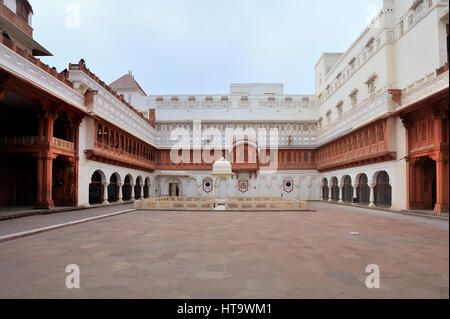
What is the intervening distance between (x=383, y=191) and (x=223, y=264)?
23.1 m

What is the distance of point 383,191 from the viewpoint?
23.7 meters

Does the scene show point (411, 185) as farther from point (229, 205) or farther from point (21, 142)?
point (21, 142)

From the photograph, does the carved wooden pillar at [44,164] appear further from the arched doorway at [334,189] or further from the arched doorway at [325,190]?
the arched doorway at [325,190]

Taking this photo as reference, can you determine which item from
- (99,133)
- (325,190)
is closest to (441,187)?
(325,190)

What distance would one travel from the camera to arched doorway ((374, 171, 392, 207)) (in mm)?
22766

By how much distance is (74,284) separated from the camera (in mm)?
4445

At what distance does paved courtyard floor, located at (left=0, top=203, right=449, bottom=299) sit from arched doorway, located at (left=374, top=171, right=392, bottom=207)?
Answer: 49.6 ft

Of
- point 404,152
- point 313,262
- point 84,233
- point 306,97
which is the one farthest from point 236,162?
point 313,262

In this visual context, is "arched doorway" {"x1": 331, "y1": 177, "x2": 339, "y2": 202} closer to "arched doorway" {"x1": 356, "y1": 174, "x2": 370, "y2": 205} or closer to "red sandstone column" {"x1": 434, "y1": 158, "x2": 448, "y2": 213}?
"arched doorway" {"x1": 356, "y1": 174, "x2": 370, "y2": 205}

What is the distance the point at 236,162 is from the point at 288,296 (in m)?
31.1

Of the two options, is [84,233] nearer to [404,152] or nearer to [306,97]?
[404,152]

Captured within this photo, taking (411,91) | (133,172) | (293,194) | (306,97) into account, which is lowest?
(293,194)

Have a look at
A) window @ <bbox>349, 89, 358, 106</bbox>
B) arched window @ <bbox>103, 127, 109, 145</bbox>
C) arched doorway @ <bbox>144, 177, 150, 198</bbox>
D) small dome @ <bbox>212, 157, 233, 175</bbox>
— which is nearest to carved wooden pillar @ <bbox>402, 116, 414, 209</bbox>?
window @ <bbox>349, 89, 358, 106</bbox>

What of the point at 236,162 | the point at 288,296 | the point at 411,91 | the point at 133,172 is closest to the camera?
the point at 288,296
